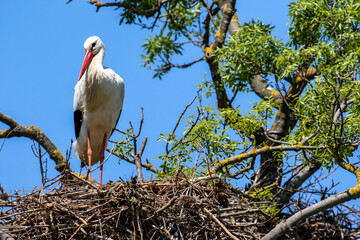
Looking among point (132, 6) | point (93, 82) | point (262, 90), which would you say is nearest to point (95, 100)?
point (93, 82)

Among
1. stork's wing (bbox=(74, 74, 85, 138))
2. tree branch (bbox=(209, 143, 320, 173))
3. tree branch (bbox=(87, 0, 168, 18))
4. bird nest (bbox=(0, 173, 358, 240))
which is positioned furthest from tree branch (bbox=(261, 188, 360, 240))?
tree branch (bbox=(87, 0, 168, 18))

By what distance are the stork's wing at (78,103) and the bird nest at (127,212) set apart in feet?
7.11

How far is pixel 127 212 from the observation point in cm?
490

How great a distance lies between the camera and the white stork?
23.6 feet

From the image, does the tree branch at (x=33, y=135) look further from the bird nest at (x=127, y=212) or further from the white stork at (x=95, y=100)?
the bird nest at (x=127, y=212)

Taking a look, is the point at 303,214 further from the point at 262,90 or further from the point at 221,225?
the point at 262,90

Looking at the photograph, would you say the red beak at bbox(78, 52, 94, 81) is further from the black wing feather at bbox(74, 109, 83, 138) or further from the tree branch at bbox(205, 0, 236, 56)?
the tree branch at bbox(205, 0, 236, 56)

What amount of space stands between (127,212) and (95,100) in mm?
2605

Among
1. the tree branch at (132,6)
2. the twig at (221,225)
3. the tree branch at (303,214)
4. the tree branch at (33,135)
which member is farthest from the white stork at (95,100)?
the tree branch at (303,214)

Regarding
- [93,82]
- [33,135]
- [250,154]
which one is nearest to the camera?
[250,154]

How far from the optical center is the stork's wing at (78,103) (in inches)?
288

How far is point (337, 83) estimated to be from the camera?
5.88 m

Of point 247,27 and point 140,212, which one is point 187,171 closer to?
point 140,212

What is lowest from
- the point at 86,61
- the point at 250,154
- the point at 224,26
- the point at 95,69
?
the point at 250,154
